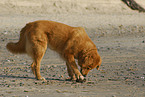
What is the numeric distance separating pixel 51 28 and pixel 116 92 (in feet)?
7.52

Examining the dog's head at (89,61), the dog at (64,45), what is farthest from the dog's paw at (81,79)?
the dog's head at (89,61)

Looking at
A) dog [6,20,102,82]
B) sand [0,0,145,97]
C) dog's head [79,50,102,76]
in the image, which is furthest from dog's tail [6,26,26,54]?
dog's head [79,50,102,76]

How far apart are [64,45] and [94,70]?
5.36ft

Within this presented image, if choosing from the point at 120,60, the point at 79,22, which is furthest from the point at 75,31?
the point at 79,22

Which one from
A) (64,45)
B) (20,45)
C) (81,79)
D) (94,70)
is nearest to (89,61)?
(81,79)

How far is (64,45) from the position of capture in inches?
307

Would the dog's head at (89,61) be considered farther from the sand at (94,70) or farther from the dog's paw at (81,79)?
the sand at (94,70)

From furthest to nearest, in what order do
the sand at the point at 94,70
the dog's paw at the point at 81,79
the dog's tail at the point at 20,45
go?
the dog's tail at the point at 20,45
the dog's paw at the point at 81,79
the sand at the point at 94,70

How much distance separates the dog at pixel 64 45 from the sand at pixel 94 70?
0.32m

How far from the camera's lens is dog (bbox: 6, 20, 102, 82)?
25.1 ft

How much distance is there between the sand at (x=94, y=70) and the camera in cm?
662

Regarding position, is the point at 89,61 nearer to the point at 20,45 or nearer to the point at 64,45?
the point at 64,45

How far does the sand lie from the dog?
315 millimetres

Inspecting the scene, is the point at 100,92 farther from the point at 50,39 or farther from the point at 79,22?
the point at 79,22
